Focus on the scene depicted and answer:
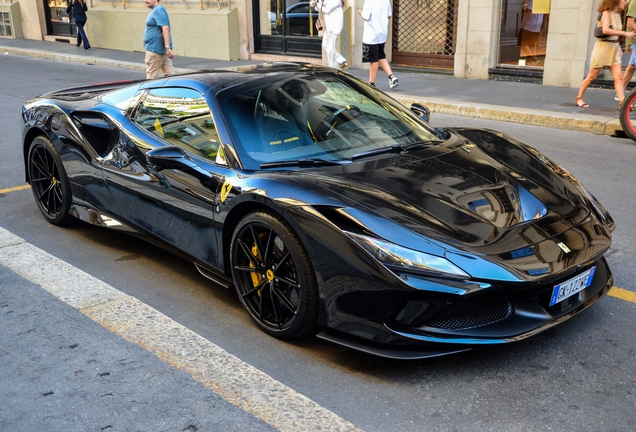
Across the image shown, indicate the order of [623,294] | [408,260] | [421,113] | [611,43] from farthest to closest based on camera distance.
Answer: [611,43] < [421,113] < [623,294] < [408,260]

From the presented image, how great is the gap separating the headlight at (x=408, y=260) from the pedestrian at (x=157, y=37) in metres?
9.75

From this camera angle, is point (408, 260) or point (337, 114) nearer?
point (408, 260)

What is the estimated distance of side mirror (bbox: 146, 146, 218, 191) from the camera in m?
4.17

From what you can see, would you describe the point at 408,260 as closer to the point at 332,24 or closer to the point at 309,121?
the point at 309,121

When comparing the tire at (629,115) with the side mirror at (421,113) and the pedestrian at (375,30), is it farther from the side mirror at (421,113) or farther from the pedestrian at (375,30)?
the pedestrian at (375,30)

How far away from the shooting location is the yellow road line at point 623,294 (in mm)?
4164

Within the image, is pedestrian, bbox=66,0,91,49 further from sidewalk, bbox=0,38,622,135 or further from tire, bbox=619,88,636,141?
tire, bbox=619,88,636,141

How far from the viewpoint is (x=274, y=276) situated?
3.74 m

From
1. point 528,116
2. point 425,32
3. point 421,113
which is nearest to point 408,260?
point 421,113

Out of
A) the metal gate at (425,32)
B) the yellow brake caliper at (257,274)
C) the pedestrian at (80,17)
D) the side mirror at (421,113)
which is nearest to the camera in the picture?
the yellow brake caliper at (257,274)

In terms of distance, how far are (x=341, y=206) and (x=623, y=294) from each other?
190 centimetres

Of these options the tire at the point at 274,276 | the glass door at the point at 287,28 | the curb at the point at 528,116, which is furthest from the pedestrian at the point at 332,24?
the tire at the point at 274,276

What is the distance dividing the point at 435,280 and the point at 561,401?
76 centimetres

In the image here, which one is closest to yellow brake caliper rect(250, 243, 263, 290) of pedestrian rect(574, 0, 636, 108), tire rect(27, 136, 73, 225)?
tire rect(27, 136, 73, 225)
